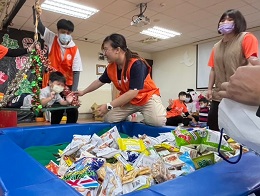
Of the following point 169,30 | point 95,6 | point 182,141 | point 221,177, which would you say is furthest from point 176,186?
point 169,30

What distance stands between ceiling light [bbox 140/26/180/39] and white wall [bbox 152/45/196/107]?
3.73 feet


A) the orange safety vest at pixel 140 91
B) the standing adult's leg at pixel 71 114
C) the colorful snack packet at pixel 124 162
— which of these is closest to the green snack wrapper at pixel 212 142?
the colorful snack packet at pixel 124 162

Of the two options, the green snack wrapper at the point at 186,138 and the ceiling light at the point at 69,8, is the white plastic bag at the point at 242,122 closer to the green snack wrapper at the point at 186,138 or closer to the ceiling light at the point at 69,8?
the green snack wrapper at the point at 186,138

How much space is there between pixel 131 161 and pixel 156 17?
400cm

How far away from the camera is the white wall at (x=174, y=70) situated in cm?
638

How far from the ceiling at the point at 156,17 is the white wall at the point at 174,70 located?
74 cm

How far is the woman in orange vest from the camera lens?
1602mm

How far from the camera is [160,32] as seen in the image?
5.34 metres

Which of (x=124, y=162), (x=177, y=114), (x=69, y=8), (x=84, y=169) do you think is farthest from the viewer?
(x=177, y=114)

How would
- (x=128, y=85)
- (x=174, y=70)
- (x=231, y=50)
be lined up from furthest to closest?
(x=174, y=70), (x=128, y=85), (x=231, y=50)

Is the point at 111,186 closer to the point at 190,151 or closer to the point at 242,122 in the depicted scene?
the point at 242,122

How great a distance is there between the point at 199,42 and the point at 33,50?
215 inches

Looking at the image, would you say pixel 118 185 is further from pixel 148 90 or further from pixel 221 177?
pixel 148 90

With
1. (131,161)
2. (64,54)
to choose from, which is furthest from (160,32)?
Result: (131,161)
